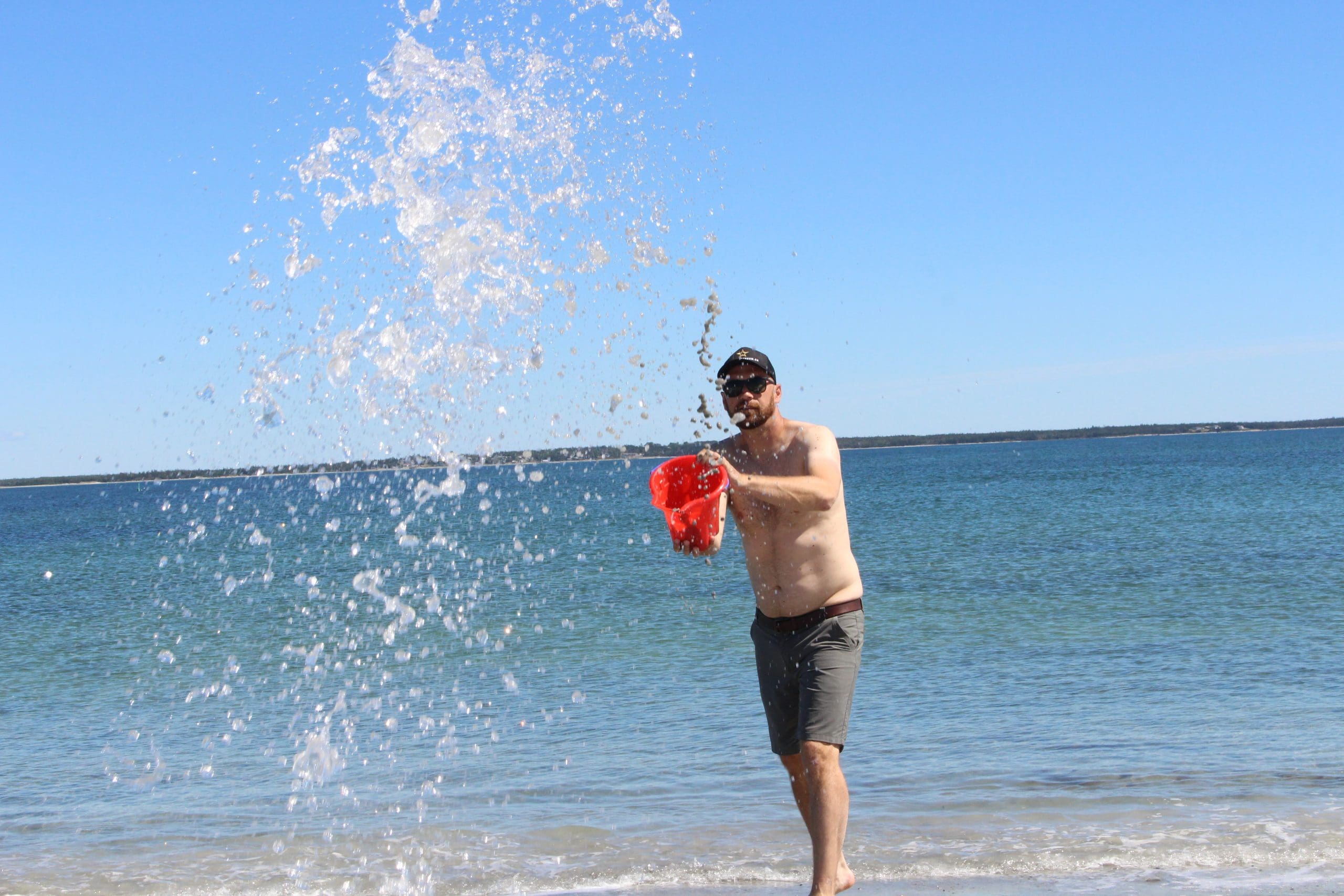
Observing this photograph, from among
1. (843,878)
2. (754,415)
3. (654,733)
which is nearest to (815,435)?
(754,415)

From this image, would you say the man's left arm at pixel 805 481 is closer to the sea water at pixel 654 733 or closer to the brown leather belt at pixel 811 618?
the brown leather belt at pixel 811 618

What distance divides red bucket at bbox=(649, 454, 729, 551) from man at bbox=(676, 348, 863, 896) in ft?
0.18

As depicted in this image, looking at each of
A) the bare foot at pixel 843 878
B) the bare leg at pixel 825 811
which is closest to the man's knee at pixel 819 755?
the bare leg at pixel 825 811

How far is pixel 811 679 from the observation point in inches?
158

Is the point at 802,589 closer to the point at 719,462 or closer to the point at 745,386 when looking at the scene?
the point at 719,462

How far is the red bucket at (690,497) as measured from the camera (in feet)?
12.6

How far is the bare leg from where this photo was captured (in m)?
3.82

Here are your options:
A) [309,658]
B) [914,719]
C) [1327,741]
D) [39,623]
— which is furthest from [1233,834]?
[39,623]

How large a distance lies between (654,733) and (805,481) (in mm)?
4735

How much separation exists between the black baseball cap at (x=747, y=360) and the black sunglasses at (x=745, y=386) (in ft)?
0.10

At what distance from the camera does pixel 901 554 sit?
1029 inches

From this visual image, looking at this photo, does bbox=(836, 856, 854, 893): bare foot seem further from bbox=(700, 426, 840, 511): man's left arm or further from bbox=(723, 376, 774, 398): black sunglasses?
bbox=(723, 376, 774, 398): black sunglasses

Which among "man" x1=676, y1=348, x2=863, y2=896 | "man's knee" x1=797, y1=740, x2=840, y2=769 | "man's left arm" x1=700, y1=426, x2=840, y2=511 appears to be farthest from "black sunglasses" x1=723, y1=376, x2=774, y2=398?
"man's knee" x1=797, y1=740, x2=840, y2=769

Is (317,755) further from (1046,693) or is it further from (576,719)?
(1046,693)
